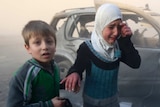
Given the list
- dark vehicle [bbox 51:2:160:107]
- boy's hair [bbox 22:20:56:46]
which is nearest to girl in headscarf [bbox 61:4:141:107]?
boy's hair [bbox 22:20:56:46]

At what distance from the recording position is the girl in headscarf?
8.61 ft

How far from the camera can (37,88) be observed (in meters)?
2.33

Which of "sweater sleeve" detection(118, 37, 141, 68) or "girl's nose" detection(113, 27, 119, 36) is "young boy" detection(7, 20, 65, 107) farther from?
"sweater sleeve" detection(118, 37, 141, 68)

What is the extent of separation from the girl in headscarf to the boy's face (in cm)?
29

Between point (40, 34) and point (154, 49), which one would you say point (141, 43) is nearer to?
point (154, 49)

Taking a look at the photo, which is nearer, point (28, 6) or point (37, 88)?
point (37, 88)

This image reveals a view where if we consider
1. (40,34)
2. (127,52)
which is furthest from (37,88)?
(127,52)

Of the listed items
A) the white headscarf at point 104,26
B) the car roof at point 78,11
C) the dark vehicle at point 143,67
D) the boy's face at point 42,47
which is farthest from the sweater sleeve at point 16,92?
the car roof at point 78,11

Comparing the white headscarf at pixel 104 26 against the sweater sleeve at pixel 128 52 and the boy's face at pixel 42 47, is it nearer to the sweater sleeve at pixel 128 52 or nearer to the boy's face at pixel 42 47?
the sweater sleeve at pixel 128 52

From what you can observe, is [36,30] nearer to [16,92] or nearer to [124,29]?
[16,92]

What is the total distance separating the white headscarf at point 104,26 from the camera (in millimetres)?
2613

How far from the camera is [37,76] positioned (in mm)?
2316

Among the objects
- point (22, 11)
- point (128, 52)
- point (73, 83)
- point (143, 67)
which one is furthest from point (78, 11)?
point (22, 11)

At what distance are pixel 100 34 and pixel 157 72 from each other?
2.74 m
